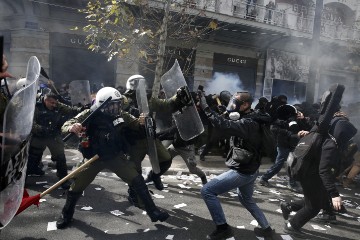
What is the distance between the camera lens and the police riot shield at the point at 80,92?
5973 mm

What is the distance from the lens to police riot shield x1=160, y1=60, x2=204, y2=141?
4.03 metres

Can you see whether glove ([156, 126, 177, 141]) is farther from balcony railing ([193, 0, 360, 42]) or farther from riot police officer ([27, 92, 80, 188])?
balcony railing ([193, 0, 360, 42])

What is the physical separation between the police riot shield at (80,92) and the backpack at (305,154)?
3788 mm

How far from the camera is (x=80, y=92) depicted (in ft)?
19.7

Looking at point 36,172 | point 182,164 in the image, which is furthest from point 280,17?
point 36,172

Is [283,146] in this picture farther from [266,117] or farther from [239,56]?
[239,56]

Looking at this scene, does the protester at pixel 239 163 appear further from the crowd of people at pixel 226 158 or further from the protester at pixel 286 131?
the protester at pixel 286 131

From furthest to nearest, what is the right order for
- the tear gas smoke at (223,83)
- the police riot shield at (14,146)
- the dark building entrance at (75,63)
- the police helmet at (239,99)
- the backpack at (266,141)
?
the tear gas smoke at (223,83) → the dark building entrance at (75,63) → the police helmet at (239,99) → the backpack at (266,141) → the police riot shield at (14,146)

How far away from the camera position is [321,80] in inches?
722

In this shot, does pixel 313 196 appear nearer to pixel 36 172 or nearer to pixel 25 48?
pixel 36 172

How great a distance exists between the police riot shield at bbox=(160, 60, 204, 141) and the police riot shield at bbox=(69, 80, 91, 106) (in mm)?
2187

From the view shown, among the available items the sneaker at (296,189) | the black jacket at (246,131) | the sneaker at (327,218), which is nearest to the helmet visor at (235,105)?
the black jacket at (246,131)

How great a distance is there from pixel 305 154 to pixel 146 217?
7.14 ft

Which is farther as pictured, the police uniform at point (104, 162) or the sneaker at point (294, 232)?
the sneaker at point (294, 232)
